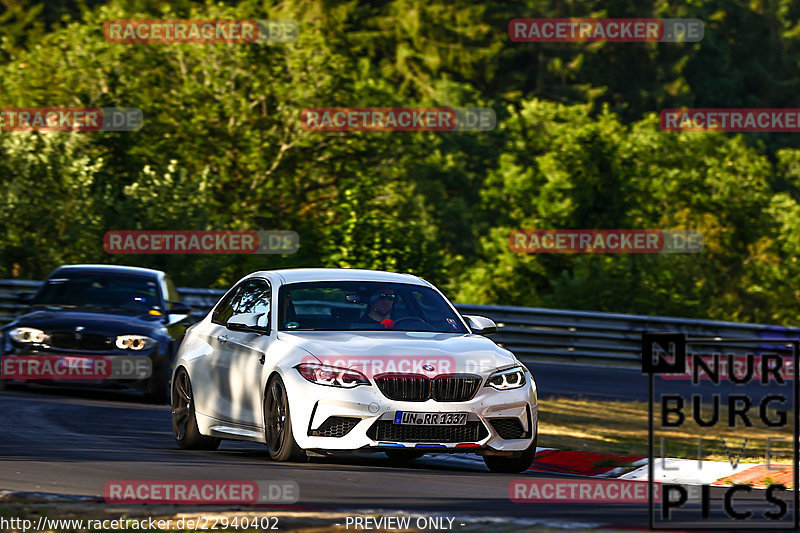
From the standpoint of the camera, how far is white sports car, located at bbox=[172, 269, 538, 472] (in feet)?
35.2

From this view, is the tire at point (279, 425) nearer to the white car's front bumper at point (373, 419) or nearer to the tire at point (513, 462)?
the white car's front bumper at point (373, 419)

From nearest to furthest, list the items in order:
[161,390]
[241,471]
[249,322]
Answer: [241,471]
[249,322]
[161,390]

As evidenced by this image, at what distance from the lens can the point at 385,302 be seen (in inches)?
471

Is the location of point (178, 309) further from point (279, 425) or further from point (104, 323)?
point (279, 425)

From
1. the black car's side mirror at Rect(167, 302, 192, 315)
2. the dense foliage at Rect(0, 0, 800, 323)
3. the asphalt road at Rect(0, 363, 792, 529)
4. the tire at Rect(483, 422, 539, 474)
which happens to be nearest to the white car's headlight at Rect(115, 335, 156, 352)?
the black car's side mirror at Rect(167, 302, 192, 315)

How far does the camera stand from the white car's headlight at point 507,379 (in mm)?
11008

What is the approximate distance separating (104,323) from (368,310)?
5848 millimetres

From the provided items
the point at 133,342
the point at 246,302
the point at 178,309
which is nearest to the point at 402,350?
the point at 246,302

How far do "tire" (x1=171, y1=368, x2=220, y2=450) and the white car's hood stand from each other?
5.09 ft

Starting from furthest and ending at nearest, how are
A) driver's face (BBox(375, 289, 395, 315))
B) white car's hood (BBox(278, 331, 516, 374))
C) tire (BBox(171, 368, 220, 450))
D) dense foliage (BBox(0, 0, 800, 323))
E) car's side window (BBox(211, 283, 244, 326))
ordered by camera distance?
dense foliage (BBox(0, 0, 800, 323))
car's side window (BBox(211, 283, 244, 326))
tire (BBox(171, 368, 220, 450))
driver's face (BBox(375, 289, 395, 315))
white car's hood (BBox(278, 331, 516, 374))

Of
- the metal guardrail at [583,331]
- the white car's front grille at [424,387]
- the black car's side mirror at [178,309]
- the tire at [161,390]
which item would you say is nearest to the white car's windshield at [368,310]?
the white car's front grille at [424,387]

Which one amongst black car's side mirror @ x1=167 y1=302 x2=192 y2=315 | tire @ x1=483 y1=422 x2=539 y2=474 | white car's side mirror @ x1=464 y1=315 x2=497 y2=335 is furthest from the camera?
black car's side mirror @ x1=167 y1=302 x2=192 y2=315

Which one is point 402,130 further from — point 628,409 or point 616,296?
point 628,409

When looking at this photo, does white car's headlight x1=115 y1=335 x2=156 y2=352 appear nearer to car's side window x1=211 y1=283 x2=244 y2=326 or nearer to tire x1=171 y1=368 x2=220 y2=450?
tire x1=171 y1=368 x2=220 y2=450
